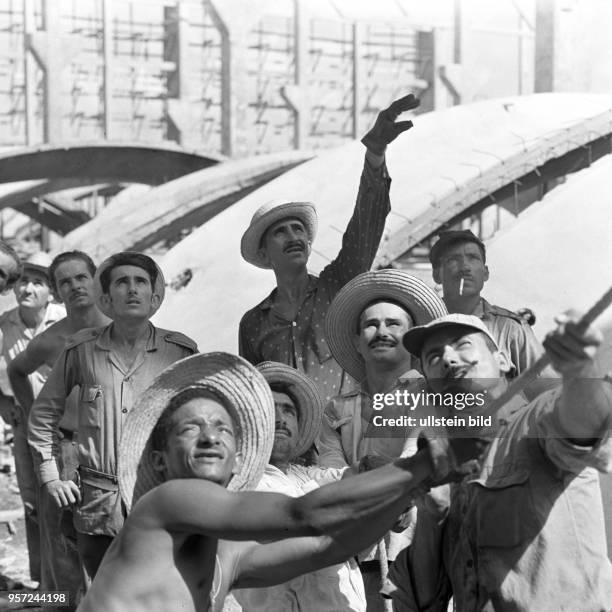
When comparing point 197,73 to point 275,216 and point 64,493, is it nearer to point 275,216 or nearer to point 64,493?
point 275,216

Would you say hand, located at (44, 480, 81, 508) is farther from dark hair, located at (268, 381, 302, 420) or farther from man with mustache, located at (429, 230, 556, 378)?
man with mustache, located at (429, 230, 556, 378)

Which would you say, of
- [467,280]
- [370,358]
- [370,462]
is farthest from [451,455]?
[467,280]

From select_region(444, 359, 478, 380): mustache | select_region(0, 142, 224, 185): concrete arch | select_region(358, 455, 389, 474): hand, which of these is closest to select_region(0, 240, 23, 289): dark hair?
select_region(358, 455, 389, 474): hand

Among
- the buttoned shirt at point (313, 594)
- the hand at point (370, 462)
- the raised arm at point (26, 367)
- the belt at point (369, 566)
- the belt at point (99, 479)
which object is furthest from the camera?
the raised arm at point (26, 367)

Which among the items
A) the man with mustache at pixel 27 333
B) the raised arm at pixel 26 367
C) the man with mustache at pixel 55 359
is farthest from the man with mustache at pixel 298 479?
the man with mustache at pixel 27 333

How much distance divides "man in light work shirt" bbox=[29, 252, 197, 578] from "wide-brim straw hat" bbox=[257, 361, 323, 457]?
0.69m

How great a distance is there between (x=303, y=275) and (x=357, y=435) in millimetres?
924

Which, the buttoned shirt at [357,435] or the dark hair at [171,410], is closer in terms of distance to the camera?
the dark hair at [171,410]

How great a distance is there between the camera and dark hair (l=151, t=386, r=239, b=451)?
3.05 meters

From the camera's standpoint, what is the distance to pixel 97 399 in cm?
492

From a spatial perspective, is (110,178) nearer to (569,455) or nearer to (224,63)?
(224,63)

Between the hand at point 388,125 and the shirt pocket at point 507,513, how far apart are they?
1858 mm

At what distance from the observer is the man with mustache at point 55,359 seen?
557 cm

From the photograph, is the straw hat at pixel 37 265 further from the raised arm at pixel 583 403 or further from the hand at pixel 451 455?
the hand at pixel 451 455
